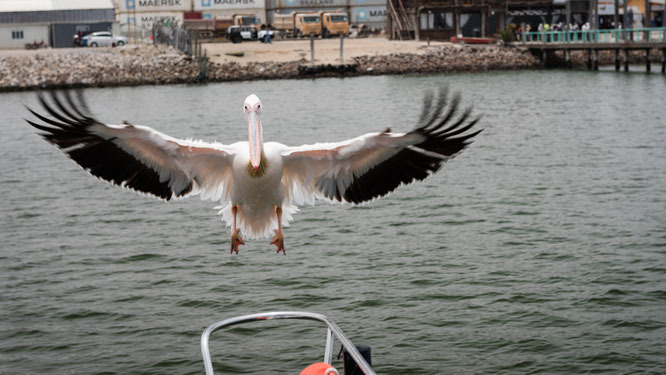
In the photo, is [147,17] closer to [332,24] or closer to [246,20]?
[246,20]

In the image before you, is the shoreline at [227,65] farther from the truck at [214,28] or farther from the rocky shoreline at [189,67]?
the truck at [214,28]

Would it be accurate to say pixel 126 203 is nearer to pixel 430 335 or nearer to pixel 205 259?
pixel 205 259

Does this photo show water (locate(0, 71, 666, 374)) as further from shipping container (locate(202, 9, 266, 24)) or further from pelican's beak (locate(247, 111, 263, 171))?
shipping container (locate(202, 9, 266, 24))

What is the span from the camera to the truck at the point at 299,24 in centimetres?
7069

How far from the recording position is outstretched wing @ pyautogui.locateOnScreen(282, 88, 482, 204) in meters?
8.61

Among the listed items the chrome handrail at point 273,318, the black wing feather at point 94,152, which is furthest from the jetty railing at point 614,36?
the chrome handrail at point 273,318

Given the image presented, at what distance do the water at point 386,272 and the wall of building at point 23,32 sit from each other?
5064 cm

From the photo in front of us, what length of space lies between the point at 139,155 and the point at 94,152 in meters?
0.47

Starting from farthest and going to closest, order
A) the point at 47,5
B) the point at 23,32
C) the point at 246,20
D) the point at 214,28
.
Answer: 1. the point at 47,5
2. the point at 214,28
3. the point at 23,32
4. the point at 246,20

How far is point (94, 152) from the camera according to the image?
9.16 meters

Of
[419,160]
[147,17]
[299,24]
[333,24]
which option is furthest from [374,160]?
[147,17]

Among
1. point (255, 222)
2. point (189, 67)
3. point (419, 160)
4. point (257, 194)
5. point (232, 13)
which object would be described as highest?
point (232, 13)

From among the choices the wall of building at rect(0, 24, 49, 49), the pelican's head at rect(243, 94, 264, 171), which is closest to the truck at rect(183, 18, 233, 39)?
the wall of building at rect(0, 24, 49, 49)

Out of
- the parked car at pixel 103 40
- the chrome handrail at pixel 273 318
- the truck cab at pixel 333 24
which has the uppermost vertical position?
the truck cab at pixel 333 24
